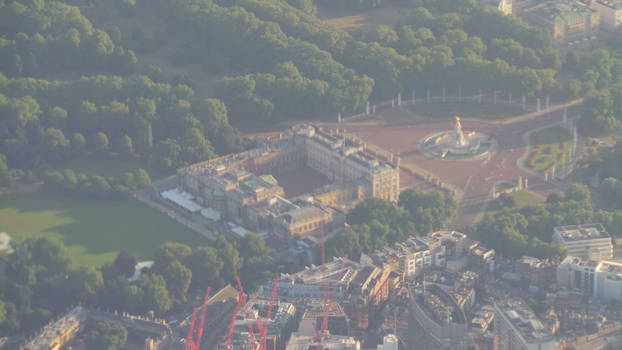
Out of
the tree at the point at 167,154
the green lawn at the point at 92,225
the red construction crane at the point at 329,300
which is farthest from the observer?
the tree at the point at 167,154

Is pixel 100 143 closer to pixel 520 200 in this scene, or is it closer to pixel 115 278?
pixel 115 278

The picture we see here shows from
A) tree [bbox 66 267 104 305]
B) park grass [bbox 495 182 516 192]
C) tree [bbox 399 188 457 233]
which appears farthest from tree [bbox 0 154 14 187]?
park grass [bbox 495 182 516 192]

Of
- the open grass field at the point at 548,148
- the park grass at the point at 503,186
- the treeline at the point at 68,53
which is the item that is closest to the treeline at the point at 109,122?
the treeline at the point at 68,53

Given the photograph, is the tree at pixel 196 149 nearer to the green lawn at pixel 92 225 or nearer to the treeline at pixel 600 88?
the green lawn at pixel 92 225

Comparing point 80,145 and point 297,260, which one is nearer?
point 297,260

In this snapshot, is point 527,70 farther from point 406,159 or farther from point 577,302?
point 577,302

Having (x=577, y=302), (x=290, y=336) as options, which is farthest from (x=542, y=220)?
(x=290, y=336)
